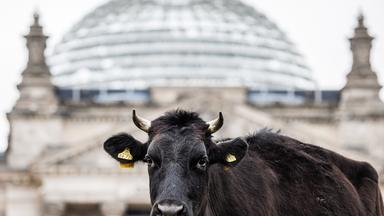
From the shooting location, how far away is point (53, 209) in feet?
263

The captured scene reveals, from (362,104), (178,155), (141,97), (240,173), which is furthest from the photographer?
(141,97)

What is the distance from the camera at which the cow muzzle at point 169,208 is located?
12406 mm

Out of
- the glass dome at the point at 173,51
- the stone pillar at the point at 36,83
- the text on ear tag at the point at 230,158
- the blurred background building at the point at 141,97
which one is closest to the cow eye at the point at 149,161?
the text on ear tag at the point at 230,158

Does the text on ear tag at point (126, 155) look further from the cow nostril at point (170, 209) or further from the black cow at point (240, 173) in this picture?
the cow nostril at point (170, 209)

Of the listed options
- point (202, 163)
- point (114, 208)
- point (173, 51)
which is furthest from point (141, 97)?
point (202, 163)

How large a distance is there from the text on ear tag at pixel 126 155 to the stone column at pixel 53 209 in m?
66.6

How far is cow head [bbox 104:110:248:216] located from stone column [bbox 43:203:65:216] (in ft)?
219

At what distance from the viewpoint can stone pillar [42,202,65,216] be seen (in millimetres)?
80000

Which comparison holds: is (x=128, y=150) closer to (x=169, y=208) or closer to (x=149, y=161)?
(x=149, y=161)

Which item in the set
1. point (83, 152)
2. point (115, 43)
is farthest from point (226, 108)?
point (115, 43)

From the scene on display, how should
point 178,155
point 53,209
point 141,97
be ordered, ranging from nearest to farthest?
1. point 178,155
2. point 53,209
3. point 141,97

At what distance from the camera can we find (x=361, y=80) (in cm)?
8794

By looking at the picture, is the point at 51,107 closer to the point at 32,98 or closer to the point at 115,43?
the point at 32,98

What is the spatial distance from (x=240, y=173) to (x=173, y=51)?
302ft
